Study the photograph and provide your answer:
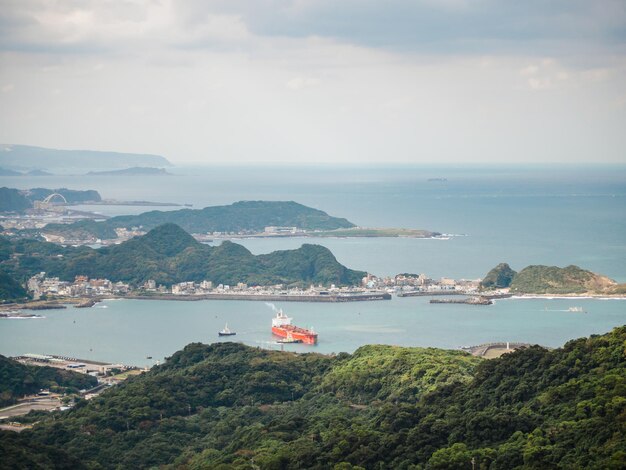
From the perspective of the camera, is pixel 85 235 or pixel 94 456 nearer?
pixel 94 456

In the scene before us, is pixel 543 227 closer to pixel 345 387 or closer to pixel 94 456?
pixel 345 387

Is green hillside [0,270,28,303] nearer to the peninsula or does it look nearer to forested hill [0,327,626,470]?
the peninsula

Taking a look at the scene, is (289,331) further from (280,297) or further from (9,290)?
(9,290)

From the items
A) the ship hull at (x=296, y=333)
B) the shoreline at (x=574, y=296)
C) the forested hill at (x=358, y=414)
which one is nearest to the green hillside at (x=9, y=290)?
the ship hull at (x=296, y=333)

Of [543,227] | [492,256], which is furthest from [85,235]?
[543,227]

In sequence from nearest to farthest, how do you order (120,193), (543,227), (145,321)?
(145,321) → (543,227) → (120,193)

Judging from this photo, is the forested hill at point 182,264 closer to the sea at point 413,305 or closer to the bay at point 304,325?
the sea at point 413,305
